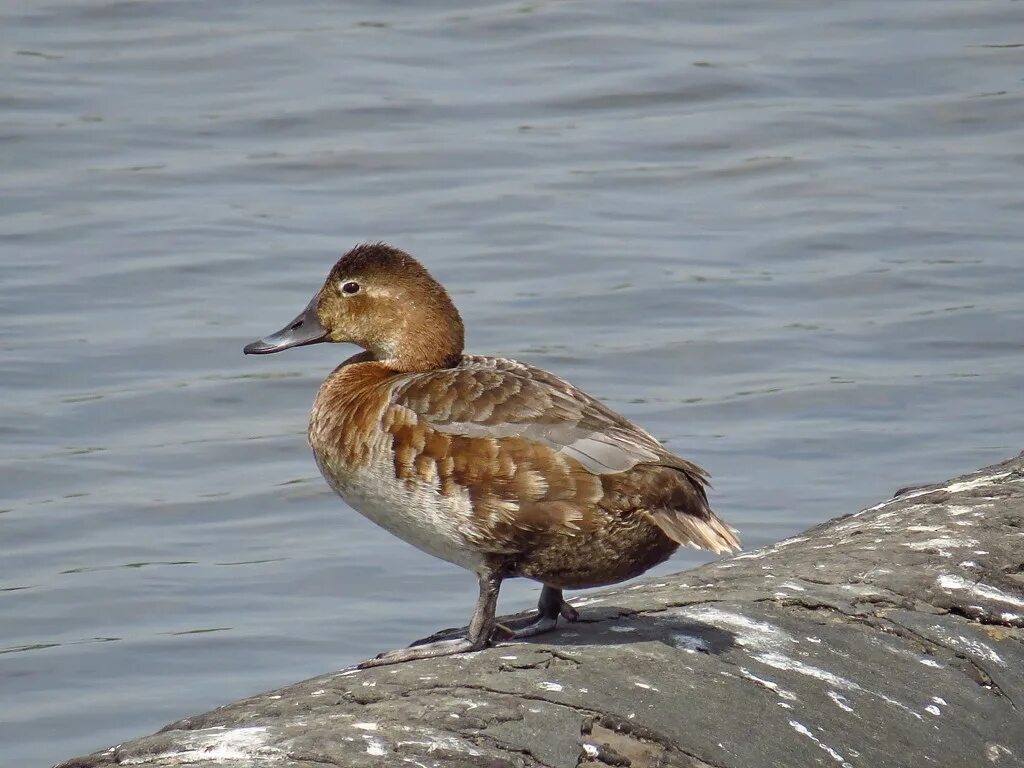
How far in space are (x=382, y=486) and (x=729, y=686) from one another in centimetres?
102

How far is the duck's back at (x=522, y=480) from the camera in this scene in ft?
12.5

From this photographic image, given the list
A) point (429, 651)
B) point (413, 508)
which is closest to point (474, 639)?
point (429, 651)

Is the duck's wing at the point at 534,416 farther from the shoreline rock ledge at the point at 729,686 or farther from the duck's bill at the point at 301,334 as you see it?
the duck's bill at the point at 301,334

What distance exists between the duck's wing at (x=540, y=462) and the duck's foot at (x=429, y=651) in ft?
0.77

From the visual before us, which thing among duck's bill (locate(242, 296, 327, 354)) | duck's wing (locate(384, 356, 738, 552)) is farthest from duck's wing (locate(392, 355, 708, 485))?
duck's bill (locate(242, 296, 327, 354))

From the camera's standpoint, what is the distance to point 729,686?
11.2 feet

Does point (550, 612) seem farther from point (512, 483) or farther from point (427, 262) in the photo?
point (427, 262)

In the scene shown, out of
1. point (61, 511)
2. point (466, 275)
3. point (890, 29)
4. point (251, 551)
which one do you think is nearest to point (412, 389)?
point (251, 551)

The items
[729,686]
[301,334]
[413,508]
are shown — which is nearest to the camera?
[729,686]

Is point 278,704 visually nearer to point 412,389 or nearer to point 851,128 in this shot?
point 412,389

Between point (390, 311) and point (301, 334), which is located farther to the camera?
point (301, 334)

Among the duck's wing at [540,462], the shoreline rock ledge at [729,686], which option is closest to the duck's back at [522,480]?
the duck's wing at [540,462]

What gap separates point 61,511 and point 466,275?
304cm

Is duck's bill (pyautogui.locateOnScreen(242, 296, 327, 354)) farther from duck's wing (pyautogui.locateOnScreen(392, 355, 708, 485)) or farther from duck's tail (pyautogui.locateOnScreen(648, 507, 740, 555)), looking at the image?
duck's tail (pyautogui.locateOnScreen(648, 507, 740, 555))
